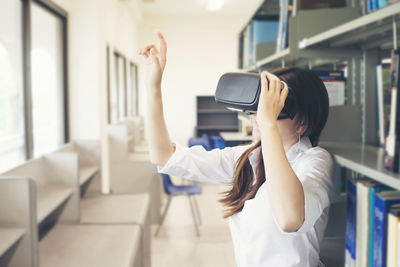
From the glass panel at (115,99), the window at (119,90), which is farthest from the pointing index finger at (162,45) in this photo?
the window at (119,90)

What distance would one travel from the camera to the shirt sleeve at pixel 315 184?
24.8 inches

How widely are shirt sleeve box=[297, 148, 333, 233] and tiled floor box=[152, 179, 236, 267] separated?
1.93 m

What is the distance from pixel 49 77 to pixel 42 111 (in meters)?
0.33

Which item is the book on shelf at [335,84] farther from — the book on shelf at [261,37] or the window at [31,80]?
the window at [31,80]

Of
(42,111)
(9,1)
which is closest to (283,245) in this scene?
(9,1)

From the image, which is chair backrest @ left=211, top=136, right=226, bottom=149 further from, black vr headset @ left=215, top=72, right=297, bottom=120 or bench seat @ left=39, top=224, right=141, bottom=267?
bench seat @ left=39, top=224, right=141, bottom=267

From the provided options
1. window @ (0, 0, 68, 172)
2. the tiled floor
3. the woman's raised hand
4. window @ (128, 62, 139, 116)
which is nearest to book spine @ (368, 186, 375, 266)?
the woman's raised hand

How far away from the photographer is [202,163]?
0.93 meters

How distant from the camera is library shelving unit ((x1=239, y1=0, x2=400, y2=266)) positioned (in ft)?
2.89

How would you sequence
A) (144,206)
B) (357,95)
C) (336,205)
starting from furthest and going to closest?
(144,206) < (357,95) < (336,205)

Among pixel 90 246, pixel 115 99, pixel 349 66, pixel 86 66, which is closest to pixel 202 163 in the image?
pixel 349 66

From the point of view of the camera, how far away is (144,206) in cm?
296

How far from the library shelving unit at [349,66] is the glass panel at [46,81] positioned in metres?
2.19

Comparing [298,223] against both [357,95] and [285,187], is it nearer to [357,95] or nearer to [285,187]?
[285,187]
